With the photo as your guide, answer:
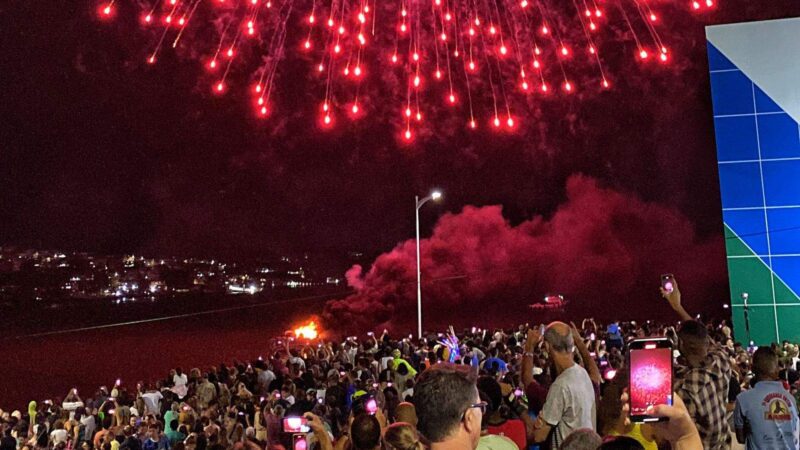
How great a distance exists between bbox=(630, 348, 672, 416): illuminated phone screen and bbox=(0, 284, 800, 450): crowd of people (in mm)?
44

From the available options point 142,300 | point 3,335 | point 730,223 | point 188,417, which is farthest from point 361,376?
point 142,300

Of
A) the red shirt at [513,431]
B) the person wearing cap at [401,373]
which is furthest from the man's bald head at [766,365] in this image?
the person wearing cap at [401,373]

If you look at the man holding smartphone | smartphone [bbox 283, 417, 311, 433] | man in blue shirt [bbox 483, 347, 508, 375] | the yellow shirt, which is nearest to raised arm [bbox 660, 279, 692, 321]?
the man holding smartphone

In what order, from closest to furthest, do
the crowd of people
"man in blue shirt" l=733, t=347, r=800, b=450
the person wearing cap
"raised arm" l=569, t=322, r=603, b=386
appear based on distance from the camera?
1. the crowd of people
2. "man in blue shirt" l=733, t=347, r=800, b=450
3. "raised arm" l=569, t=322, r=603, b=386
4. the person wearing cap

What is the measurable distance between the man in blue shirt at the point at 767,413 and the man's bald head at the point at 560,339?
4.82 ft

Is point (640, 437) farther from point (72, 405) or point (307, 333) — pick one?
point (307, 333)

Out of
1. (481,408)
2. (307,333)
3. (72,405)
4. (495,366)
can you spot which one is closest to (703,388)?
(481,408)

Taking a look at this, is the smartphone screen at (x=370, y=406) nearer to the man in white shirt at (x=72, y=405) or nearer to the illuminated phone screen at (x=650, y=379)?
the illuminated phone screen at (x=650, y=379)

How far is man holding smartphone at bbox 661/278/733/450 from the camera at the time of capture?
443 cm

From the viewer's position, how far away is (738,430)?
516cm

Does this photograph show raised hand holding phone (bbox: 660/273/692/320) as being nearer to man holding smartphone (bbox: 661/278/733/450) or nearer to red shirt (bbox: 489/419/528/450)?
man holding smartphone (bbox: 661/278/733/450)

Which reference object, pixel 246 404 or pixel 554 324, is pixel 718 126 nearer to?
pixel 246 404

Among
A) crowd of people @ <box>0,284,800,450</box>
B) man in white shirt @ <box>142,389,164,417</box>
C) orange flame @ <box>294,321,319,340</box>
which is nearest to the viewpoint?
crowd of people @ <box>0,284,800,450</box>

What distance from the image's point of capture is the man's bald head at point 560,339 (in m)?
4.70
